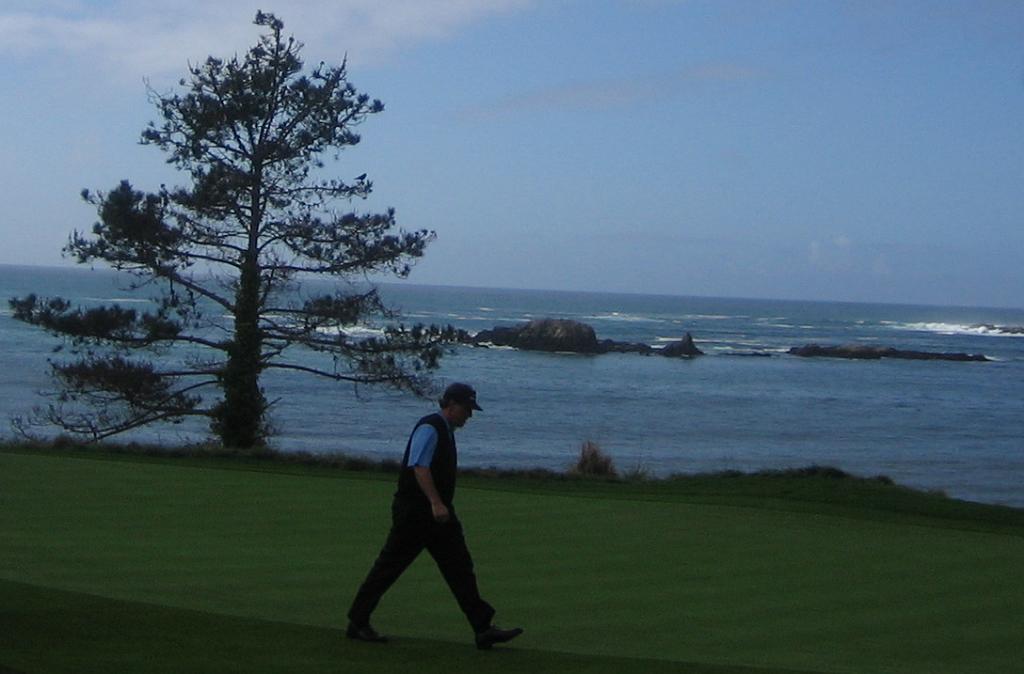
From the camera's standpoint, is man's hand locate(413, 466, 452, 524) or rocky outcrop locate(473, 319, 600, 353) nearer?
man's hand locate(413, 466, 452, 524)

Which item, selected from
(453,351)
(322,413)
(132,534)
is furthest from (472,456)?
(132,534)

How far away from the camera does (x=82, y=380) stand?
28547 millimetres

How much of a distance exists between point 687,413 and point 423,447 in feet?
145

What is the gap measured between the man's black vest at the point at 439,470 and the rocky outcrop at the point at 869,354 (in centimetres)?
8792

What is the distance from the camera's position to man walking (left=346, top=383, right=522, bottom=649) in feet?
27.6

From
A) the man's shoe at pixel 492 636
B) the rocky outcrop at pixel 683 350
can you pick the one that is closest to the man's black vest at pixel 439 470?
the man's shoe at pixel 492 636

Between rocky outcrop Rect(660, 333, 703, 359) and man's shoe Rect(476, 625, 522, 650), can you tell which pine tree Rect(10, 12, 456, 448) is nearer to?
man's shoe Rect(476, 625, 522, 650)

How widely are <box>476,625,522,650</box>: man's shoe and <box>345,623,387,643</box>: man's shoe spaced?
22.4 inches

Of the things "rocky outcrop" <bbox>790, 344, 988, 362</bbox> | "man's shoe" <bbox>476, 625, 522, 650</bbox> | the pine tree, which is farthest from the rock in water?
"man's shoe" <bbox>476, 625, 522, 650</bbox>

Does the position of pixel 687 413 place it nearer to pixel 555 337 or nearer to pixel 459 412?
pixel 555 337

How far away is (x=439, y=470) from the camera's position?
8445 millimetres

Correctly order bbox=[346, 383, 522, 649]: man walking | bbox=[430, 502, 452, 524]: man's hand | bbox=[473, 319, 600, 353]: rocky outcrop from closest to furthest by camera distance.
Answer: bbox=[430, 502, 452, 524]: man's hand
bbox=[346, 383, 522, 649]: man walking
bbox=[473, 319, 600, 353]: rocky outcrop

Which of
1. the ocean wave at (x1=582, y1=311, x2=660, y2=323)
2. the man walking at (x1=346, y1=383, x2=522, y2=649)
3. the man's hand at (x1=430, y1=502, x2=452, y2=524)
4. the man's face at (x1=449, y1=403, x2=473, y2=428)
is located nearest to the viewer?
the man's hand at (x1=430, y1=502, x2=452, y2=524)

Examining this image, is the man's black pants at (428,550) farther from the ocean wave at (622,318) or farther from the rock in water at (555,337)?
the ocean wave at (622,318)
